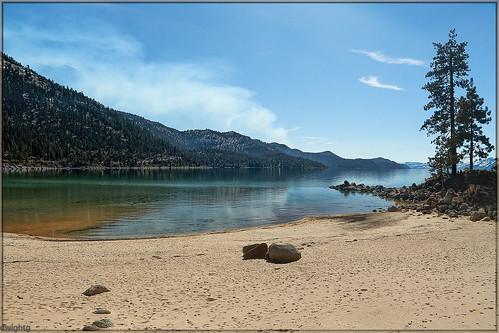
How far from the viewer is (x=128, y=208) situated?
45.7m

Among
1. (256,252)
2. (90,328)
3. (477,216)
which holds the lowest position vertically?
(256,252)

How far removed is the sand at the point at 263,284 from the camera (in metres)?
10.7

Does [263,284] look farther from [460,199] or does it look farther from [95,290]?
[460,199]

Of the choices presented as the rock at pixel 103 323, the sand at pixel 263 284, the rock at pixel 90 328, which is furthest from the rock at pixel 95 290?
the rock at pixel 90 328

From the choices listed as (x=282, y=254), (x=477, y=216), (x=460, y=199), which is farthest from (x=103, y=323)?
(x=460, y=199)

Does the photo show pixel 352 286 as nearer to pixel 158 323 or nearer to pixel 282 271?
pixel 282 271

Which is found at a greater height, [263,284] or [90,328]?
[90,328]

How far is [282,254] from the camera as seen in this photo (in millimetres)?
18391

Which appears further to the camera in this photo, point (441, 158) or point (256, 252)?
point (441, 158)

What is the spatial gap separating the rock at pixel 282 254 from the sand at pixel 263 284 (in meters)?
0.46

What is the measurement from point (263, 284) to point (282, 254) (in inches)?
149

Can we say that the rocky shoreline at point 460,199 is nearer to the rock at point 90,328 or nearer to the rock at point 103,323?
the rock at point 103,323

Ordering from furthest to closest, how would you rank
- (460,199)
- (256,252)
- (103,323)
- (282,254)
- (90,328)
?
(460,199)
(256,252)
(282,254)
(103,323)
(90,328)

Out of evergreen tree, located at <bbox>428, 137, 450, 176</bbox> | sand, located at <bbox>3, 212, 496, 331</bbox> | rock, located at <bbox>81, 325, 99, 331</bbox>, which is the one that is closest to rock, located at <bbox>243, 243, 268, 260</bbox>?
sand, located at <bbox>3, 212, 496, 331</bbox>
